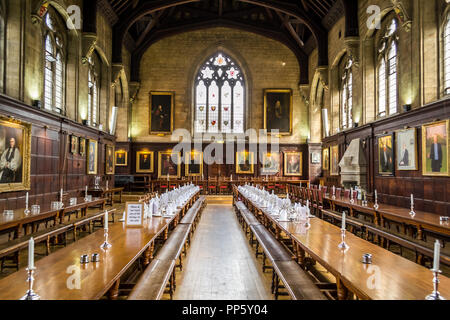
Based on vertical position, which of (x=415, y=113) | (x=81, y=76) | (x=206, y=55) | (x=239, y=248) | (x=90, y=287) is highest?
(x=206, y=55)

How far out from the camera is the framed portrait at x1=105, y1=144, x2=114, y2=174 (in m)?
16.0

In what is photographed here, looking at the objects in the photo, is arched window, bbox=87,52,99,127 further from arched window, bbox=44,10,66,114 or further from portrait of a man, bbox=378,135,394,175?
portrait of a man, bbox=378,135,394,175

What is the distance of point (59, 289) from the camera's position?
8.18ft

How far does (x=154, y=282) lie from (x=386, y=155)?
384 inches

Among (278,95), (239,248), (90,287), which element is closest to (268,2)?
(278,95)

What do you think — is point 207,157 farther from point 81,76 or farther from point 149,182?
point 81,76

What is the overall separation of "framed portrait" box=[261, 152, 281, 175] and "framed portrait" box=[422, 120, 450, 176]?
40.0ft

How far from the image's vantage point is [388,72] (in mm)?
11922

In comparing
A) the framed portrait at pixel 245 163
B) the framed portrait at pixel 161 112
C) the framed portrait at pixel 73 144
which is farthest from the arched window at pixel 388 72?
the framed portrait at pixel 161 112

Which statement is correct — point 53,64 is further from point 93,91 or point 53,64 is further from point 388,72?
point 388,72

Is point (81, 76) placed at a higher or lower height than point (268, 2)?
lower

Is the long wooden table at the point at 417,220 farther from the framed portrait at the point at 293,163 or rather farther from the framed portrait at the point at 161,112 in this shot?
the framed portrait at the point at 161,112

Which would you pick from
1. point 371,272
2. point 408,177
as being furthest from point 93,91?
point 371,272

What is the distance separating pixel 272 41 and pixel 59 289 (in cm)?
2118
